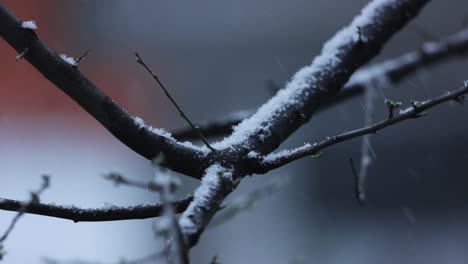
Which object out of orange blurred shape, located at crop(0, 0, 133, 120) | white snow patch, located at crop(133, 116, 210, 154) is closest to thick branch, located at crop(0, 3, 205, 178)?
white snow patch, located at crop(133, 116, 210, 154)

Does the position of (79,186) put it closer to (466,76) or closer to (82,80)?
(466,76)

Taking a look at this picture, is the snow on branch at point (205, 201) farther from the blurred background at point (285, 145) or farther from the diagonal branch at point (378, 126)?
the blurred background at point (285, 145)

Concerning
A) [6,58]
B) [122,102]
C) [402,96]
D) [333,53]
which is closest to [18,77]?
[6,58]

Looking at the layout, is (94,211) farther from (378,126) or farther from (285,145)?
(285,145)

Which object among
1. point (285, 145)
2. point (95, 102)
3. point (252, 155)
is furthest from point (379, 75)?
point (285, 145)

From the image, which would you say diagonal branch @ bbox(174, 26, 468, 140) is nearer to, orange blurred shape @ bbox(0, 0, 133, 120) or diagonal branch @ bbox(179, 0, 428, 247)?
diagonal branch @ bbox(179, 0, 428, 247)
